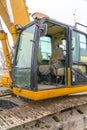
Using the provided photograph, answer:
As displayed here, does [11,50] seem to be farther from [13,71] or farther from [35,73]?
[35,73]

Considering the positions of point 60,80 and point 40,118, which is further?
point 60,80

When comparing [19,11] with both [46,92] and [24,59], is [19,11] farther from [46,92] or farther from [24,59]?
[46,92]

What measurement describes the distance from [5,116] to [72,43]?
6.62 feet

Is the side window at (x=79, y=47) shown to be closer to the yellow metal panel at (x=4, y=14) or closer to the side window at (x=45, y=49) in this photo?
the side window at (x=45, y=49)

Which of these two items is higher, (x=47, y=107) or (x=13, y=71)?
(x=13, y=71)

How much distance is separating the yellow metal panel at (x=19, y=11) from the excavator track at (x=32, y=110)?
1.90 meters

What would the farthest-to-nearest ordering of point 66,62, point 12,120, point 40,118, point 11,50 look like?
point 11,50 < point 66,62 < point 40,118 < point 12,120

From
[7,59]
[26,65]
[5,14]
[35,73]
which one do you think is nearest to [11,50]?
[7,59]

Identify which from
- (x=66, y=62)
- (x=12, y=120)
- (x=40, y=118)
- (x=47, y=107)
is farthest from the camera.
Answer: (x=66, y=62)

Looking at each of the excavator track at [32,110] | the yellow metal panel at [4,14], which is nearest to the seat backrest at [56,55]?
the excavator track at [32,110]

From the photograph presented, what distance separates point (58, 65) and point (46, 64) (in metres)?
0.43

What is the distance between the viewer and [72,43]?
455cm

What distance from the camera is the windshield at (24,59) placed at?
160 inches

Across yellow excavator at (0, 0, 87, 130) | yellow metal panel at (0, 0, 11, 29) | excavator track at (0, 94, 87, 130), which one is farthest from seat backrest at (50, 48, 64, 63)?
yellow metal panel at (0, 0, 11, 29)
